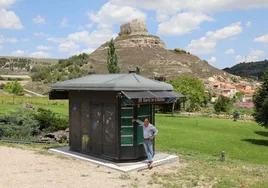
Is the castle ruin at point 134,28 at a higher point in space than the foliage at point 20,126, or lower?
higher

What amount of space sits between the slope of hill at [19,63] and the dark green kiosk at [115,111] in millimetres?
156277

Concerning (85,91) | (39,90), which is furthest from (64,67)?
(85,91)

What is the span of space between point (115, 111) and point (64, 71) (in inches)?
4297

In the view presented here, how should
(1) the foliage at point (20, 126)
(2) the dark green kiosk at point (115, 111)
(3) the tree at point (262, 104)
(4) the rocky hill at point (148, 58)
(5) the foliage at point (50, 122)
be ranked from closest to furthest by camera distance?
1. (2) the dark green kiosk at point (115, 111)
2. (1) the foliage at point (20, 126)
3. (5) the foliage at point (50, 122)
4. (3) the tree at point (262, 104)
5. (4) the rocky hill at point (148, 58)

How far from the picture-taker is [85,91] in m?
12.6

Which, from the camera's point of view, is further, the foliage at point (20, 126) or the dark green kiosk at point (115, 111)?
the foliage at point (20, 126)

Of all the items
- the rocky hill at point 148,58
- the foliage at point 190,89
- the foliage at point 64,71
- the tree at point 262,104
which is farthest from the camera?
the rocky hill at point 148,58

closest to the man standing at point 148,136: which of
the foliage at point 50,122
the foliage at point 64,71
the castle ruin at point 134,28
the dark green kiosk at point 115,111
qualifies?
the dark green kiosk at point 115,111

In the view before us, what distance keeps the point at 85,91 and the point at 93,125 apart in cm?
141

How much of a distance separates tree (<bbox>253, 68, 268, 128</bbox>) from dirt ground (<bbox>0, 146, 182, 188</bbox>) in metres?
17.0

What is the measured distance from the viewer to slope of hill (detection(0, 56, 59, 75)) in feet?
543

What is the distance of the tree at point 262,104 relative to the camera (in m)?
26.6

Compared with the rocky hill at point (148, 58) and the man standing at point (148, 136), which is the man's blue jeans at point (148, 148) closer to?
the man standing at point (148, 136)

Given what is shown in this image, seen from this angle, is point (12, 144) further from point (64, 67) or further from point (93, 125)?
point (64, 67)
